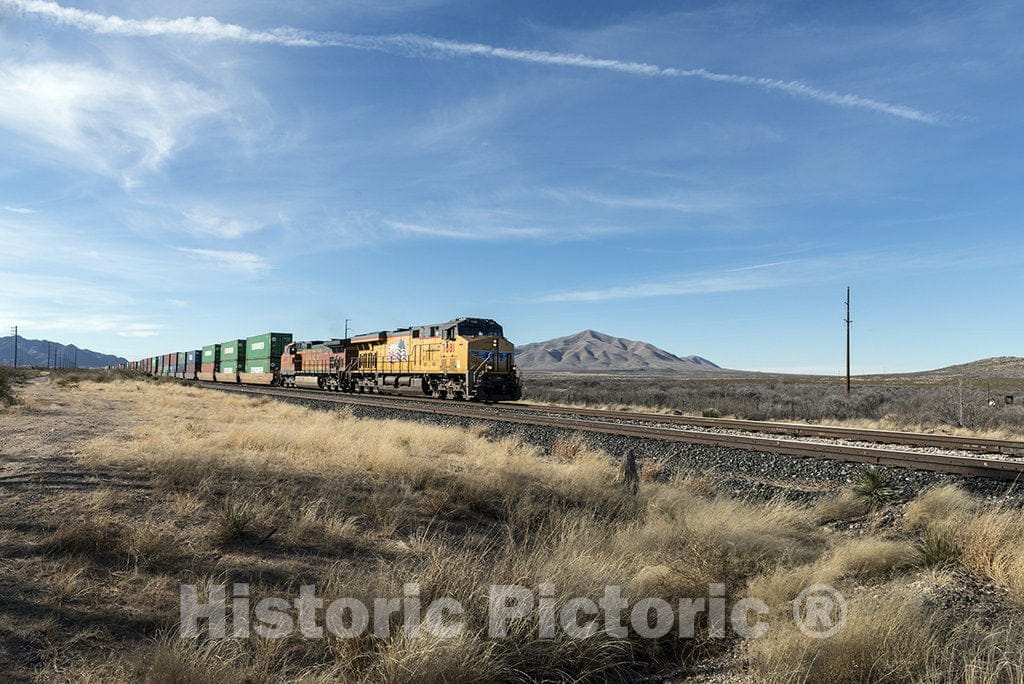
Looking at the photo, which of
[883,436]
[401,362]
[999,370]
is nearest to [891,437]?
[883,436]

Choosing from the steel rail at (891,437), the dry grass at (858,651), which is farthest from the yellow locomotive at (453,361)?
the dry grass at (858,651)

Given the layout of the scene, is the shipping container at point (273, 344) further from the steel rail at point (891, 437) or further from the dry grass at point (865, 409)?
the steel rail at point (891, 437)

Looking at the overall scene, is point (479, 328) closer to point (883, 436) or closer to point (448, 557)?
point (883, 436)

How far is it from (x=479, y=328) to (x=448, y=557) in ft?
73.5

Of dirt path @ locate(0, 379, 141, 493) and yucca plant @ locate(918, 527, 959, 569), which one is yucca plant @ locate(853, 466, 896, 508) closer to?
yucca plant @ locate(918, 527, 959, 569)

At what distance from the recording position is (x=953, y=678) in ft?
12.1

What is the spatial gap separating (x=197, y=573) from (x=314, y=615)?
1.37m

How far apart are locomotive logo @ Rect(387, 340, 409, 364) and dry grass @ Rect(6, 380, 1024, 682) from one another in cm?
2038

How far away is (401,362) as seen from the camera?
1237 inches

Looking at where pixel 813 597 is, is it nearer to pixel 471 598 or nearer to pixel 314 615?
pixel 471 598

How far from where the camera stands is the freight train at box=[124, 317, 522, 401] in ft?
86.3

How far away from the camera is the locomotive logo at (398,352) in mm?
31188

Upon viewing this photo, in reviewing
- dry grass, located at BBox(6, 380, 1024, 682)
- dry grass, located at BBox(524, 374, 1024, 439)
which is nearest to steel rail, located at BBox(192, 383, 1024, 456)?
dry grass, located at BBox(524, 374, 1024, 439)

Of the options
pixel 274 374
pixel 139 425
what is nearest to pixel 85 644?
pixel 139 425
